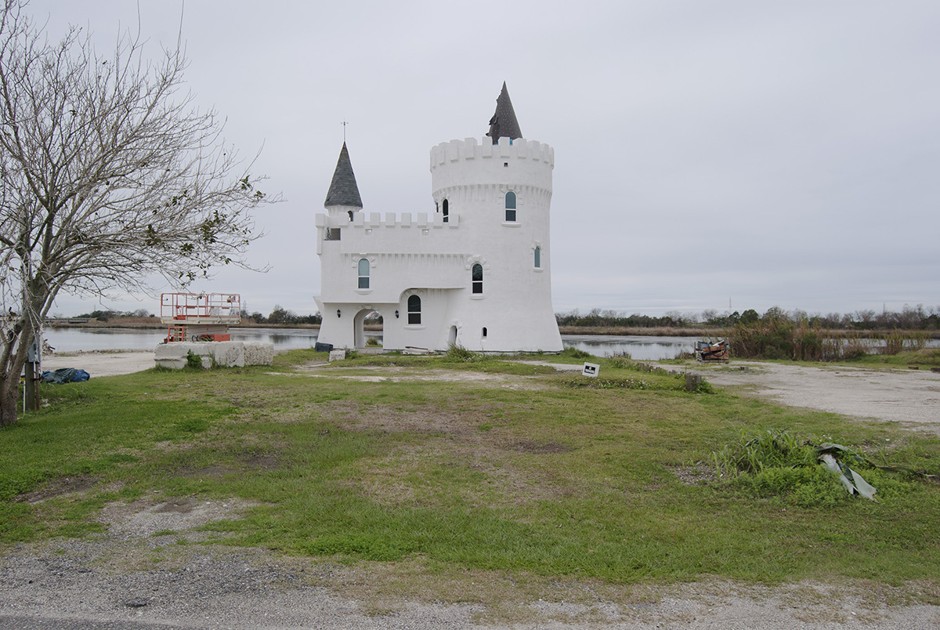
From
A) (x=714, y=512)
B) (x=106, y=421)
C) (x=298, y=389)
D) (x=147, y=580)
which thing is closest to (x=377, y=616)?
(x=147, y=580)

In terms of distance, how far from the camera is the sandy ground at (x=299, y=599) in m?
4.77

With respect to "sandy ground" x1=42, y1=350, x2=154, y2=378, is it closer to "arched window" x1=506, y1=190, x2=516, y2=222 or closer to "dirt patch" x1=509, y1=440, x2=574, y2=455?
"dirt patch" x1=509, y1=440, x2=574, y2=455

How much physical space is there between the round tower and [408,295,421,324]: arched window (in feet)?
7.58

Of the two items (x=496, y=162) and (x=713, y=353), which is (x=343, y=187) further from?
(x=713, y=353)

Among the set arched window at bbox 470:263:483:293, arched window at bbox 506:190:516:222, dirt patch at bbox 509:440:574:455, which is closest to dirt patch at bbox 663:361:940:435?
dirt patch at bbox 509:440:574:455

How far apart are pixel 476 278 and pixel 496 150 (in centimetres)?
614

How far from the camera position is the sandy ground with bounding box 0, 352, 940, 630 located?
4773 millimetres

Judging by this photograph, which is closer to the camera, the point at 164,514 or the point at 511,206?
the point at 164,514

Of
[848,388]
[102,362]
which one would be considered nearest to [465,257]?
[102,362]

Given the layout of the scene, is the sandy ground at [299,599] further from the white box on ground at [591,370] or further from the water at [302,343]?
the water at [302,343]

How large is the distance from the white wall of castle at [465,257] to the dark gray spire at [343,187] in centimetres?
89

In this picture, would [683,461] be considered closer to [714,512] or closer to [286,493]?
[714,512]

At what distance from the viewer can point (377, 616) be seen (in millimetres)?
4812

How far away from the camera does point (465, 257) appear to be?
32.5 meters
